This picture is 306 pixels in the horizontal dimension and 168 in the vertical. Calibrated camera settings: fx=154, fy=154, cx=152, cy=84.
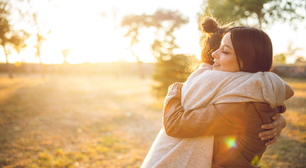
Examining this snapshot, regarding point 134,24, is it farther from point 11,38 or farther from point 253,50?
point 253,50

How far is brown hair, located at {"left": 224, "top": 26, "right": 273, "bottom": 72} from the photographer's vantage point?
1.09 metres

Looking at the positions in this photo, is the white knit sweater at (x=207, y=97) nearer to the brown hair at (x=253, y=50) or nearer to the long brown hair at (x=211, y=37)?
the brown hair at (x=253, y=50)

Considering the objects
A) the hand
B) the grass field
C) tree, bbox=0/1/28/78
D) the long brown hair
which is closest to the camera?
the hand

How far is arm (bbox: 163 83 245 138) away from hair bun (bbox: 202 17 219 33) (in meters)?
0.87

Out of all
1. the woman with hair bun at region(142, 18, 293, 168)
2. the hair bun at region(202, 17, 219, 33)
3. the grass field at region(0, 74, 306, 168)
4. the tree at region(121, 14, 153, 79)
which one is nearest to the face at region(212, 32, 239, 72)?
the woman with hair bun at region(142, 18, 293, 168)

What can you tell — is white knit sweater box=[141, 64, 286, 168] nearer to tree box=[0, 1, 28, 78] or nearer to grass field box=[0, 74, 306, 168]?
grass field box=[0, 74, 306, 168]

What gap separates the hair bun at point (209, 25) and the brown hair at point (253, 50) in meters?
0.47

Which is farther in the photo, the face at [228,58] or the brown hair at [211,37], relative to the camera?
the brown hair at [211,37]

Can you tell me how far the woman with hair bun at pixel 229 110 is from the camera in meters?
1.00

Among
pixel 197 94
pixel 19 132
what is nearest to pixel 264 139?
pixel 197 94

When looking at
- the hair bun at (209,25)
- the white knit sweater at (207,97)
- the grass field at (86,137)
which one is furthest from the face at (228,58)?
the grass field at (86,137)

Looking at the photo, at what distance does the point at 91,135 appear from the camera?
5.95 meters

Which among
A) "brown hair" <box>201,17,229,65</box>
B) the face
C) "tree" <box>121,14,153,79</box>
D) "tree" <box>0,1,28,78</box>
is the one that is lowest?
the face

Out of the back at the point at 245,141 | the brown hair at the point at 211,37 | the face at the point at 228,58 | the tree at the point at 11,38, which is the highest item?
the tree at the point at 11,38
